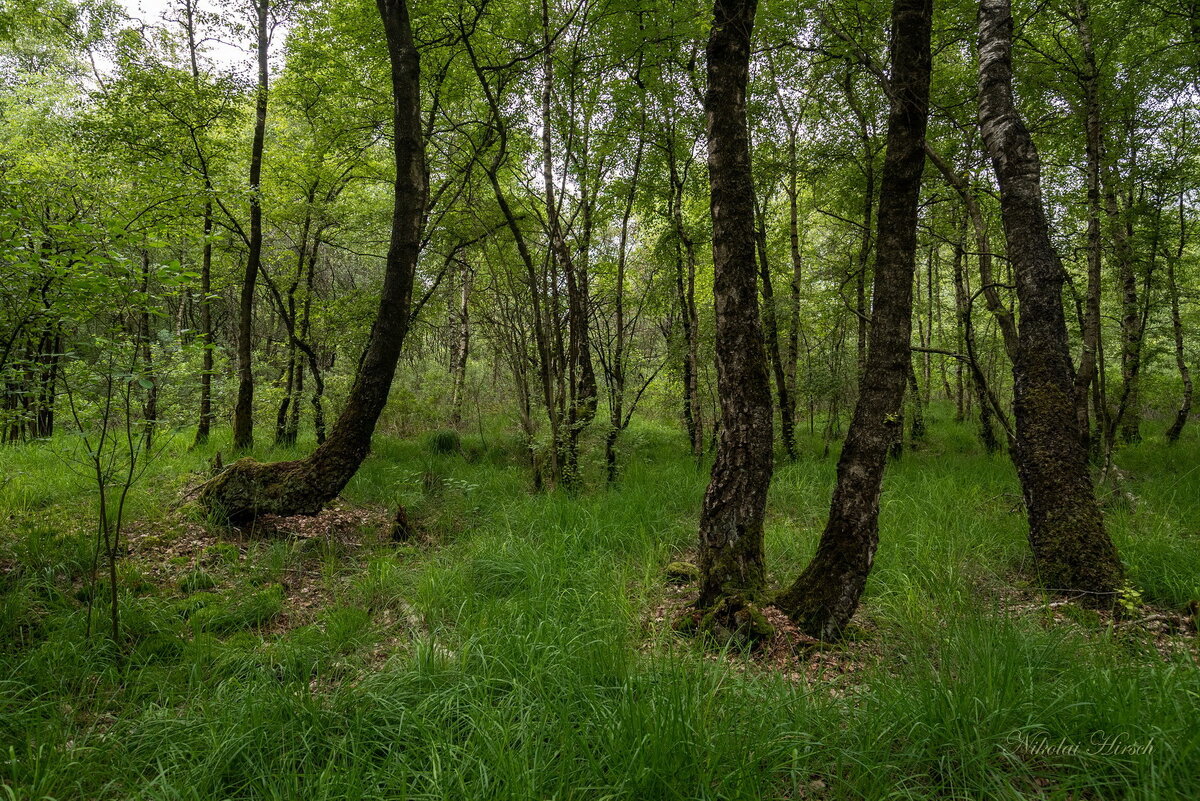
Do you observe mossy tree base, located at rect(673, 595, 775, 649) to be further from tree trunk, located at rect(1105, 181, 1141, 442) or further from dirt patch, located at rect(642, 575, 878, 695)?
tree trunk, located at rect(1105, 181, 1141, 442)

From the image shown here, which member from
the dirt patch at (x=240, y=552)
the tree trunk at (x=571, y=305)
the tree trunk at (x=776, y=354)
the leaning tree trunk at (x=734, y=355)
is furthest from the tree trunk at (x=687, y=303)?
the dirt patch at (x=240, y=552)

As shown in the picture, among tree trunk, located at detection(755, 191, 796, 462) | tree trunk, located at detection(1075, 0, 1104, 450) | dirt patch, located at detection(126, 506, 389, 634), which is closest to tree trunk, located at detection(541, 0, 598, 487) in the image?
dirt patch, located at detection(126, 506, 389, 634)

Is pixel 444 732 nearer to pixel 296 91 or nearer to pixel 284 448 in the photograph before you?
pixel 284 448

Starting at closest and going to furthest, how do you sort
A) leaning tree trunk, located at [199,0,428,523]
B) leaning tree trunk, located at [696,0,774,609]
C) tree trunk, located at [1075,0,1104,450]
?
leaning tree trunk, located at [696,0,774,609], leaning tree trunk, located at [199,0,428,523], tree trunk, located at [1075,0,1104,450]

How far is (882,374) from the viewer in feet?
10.6

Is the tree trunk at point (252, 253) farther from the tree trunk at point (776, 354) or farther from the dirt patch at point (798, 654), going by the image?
the tree trunk at point (776, 354)

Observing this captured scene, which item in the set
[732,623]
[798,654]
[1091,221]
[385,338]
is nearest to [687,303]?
[1091,221]

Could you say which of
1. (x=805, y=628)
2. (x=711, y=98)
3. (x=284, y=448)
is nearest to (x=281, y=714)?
(x=805, y=628)

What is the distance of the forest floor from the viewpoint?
1.87 meters

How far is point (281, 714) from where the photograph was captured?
2.40m

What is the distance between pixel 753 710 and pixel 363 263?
22.1 metres

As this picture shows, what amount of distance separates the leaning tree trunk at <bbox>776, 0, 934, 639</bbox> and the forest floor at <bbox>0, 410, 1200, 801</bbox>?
287mm

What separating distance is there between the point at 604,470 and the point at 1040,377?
18.7 feet

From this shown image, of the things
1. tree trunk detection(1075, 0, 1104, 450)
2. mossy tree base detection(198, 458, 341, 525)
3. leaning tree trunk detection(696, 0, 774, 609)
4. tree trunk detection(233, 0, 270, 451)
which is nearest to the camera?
leaning tree trunk detection(696, 0, 774, 609)
